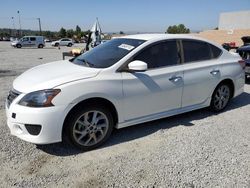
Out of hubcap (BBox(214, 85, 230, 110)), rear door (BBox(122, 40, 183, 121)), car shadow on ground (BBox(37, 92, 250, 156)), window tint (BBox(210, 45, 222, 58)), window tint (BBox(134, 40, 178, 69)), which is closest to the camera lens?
car shadow on ground (BBox(37, 92, 250, 156))

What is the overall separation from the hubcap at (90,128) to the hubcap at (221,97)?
8.51ft

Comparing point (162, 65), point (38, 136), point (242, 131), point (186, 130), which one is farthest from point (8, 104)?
point (242, 131)

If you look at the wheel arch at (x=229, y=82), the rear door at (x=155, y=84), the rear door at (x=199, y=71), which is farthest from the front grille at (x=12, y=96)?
the wheel arch at (x=229, y=82)

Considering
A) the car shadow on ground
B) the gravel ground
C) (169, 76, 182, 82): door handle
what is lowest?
the gravel ground

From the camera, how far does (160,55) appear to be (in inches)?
179

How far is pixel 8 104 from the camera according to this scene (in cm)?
380

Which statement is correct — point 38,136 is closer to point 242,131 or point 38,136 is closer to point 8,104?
point 8,104

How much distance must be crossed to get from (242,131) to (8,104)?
148 inches

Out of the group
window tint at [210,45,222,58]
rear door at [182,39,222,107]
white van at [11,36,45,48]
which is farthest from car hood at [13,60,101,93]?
white van at [11,36,45,48]

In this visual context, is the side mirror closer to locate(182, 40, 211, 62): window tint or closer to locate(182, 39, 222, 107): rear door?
locate(182, 39, 222, 107): rear door

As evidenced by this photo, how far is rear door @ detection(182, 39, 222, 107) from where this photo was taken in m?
4.82

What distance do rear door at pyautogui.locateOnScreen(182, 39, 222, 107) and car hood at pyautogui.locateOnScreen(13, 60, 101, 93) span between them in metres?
1.74

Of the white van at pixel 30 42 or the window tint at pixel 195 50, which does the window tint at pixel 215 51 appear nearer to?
the window tint at pixel 195 50

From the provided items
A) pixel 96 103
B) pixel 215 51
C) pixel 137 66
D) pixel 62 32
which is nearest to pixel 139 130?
pixel 96 103
